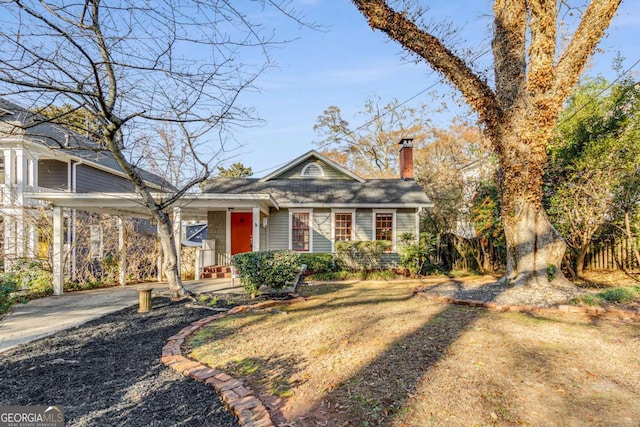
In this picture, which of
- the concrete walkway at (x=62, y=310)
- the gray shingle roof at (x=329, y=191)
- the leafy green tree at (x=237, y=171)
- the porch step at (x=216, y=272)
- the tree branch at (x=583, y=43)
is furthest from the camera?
the leafy green tree at (x=237, y=171)

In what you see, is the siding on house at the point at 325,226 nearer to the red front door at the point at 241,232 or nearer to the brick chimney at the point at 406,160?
the red front door at the point at 241,232

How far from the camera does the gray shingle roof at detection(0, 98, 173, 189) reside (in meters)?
4.36

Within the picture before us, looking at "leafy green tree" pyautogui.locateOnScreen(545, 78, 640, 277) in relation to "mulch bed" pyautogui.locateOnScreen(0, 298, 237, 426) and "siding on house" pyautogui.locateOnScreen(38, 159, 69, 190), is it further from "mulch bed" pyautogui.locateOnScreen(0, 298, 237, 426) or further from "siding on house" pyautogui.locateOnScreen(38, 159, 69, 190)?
"siding on house" pyautogui.locateOnScreen(38, 159, 69, 190)

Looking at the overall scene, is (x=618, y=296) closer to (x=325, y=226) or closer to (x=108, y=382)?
(x=108, y=382)

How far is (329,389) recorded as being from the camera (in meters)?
2.97

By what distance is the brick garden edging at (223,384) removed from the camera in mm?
2457

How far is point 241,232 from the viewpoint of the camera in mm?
→ 12883

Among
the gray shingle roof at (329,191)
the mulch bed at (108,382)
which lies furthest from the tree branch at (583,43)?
the mulch bed at (108,382)

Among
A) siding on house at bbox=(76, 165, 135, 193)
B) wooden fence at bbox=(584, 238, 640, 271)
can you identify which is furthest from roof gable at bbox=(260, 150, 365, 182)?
wooden fence at bbox=(584, 238, 640, 271)

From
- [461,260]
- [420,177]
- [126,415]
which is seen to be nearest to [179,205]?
[126,415]

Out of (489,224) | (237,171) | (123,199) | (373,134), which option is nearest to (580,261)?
(489,224)

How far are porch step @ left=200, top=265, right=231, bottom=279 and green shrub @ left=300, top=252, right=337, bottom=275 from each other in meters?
2.67

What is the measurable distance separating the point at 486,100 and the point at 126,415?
310 inches

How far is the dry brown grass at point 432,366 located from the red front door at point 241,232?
729cm
